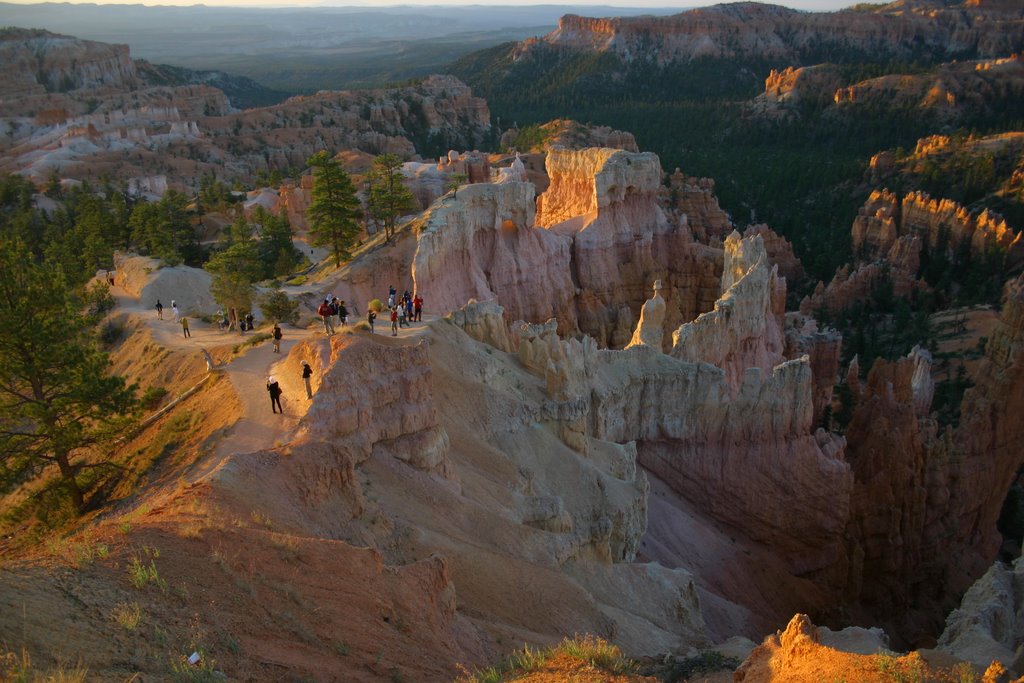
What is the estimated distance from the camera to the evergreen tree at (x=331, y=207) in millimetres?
32031

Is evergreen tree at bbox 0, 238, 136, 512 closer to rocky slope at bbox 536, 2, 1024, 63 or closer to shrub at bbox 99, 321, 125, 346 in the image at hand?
shrub at bbox 99, 321, 125, 346

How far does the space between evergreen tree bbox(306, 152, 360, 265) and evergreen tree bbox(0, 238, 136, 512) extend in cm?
1780

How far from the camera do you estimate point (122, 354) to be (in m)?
24.2

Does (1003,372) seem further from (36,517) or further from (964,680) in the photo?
(36,517)

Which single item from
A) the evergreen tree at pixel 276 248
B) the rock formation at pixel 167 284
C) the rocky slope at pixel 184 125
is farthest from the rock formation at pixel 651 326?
the rocky slope at pixel 184 125

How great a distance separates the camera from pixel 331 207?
105 ft

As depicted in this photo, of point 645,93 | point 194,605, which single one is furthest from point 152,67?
point 194,605

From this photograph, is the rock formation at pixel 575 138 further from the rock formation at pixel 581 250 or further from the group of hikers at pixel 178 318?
the group of hikers at pixel 178 318

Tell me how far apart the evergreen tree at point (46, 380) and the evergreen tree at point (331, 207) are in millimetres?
17801

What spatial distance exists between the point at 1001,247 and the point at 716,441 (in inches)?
1673

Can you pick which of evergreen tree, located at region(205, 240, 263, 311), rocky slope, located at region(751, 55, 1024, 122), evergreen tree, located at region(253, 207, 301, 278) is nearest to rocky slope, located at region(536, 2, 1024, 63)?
rocky slope, located at region(751, 55, 1024, 122)

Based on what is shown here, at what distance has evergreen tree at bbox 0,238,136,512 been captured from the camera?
13523mm

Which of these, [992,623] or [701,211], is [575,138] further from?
[992,623]

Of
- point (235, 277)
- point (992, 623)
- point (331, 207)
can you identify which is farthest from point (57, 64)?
point (992, 623)
